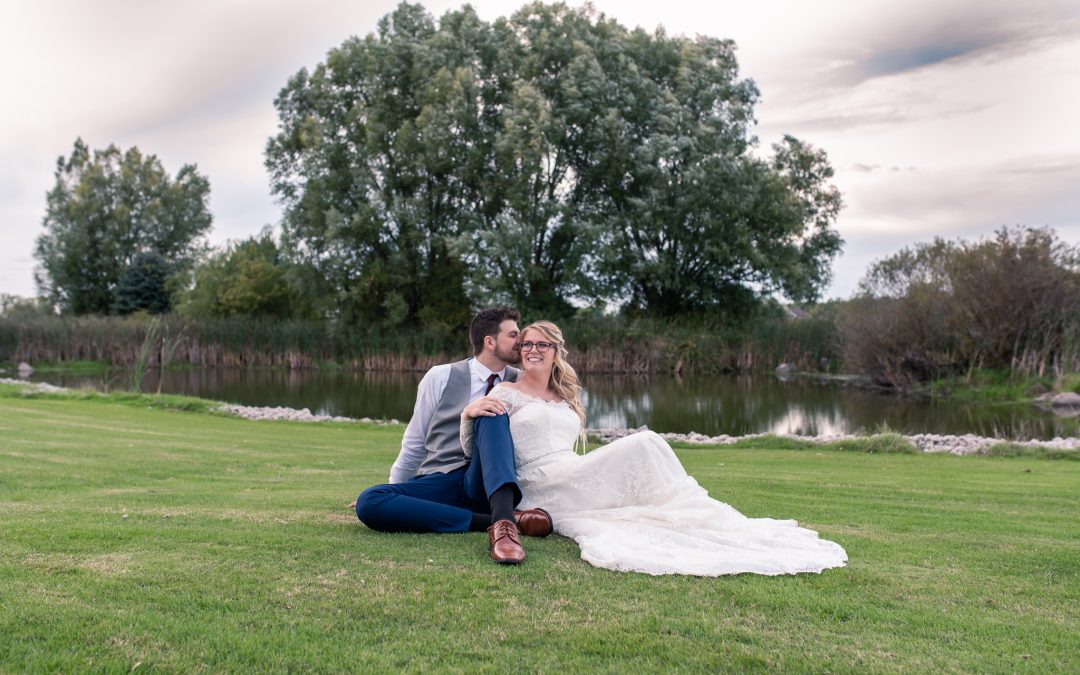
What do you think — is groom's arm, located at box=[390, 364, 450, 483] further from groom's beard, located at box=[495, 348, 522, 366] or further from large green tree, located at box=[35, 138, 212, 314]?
large green tree, located at box=[35, 138, 212, 314]

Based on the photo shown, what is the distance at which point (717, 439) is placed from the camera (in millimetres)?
15164

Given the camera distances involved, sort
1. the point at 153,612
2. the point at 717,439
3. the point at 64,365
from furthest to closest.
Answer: the point at 64,365 < the point at 717,439 < the point at 153,612

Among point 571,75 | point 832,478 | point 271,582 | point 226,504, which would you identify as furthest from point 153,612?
point 571,75

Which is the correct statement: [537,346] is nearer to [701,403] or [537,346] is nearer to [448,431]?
[448,431]

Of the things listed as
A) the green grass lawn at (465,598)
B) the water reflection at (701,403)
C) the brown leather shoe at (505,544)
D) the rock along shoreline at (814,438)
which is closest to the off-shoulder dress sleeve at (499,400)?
the green grass lawn at (465,598)

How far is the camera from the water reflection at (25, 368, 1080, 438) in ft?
60.7

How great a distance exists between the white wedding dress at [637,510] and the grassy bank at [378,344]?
28.5 meters

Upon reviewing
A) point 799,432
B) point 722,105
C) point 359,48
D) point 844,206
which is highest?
point 359,48

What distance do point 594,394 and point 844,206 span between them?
64.0 ft

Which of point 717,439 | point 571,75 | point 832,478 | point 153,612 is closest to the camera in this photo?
point 153,612

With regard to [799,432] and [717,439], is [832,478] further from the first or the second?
[799,432]

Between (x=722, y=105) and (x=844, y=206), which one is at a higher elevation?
(x=722, y=105)

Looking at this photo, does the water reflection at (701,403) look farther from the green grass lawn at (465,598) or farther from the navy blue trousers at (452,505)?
the navy blue trousers at (452,505)

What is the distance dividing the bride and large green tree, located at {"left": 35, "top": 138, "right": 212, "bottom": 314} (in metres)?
54.9
